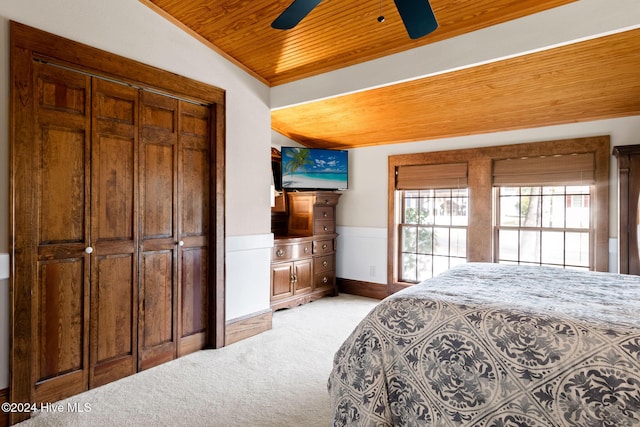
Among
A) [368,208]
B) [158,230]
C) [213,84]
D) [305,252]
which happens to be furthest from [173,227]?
[368,208]

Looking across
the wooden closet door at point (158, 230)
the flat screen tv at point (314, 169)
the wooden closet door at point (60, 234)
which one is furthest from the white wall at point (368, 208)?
the wooden closet door at point (60, 234)

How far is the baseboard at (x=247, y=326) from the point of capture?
10.8 feet

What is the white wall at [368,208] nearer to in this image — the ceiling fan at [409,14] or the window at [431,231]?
the window at [431,231]

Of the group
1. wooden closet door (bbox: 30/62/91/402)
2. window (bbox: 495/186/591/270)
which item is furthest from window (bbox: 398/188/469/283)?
wooden closet door (bbox: 30/62/91/402)

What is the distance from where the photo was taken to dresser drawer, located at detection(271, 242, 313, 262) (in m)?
4.28

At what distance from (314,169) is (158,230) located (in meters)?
2.53

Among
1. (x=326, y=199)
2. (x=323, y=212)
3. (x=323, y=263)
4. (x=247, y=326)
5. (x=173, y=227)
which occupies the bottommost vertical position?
(x=247, y=326)

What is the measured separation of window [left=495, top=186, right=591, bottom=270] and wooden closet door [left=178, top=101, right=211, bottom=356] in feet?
10.9

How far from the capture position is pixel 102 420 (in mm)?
2102

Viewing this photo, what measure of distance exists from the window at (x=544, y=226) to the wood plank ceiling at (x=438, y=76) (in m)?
0.79

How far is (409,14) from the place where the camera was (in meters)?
1.78

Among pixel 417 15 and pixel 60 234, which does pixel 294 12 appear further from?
pixel 60 234

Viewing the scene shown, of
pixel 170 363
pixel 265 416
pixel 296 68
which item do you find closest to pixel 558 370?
pixel 265 416

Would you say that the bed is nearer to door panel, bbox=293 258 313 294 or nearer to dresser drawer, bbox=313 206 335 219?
door panel, bbox=293 258 313 294
